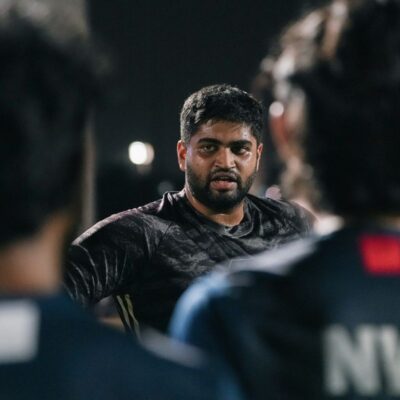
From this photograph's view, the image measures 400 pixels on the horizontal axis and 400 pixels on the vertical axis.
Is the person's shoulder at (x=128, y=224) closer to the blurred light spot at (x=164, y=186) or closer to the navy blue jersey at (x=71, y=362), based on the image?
the navy blue jersey at (x=71, y=362)

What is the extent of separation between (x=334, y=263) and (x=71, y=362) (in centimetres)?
46

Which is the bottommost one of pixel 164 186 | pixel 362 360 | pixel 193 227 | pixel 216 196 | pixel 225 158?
pixel 362 360

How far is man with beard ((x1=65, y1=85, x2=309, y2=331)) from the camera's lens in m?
4.37

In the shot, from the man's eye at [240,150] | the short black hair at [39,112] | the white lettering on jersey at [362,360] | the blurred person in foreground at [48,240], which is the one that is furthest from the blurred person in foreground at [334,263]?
the man's eye at [240,150]

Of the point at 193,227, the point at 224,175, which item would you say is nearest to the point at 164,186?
the point at 224,175

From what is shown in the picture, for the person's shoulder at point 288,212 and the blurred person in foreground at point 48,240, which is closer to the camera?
the blurred person in foreground at point 48,240

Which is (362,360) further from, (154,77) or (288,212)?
(154,77)

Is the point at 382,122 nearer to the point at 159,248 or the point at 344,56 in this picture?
the point at 344,56

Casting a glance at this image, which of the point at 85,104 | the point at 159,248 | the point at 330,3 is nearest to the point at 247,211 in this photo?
the point at 159,248

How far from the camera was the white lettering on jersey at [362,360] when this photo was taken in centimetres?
179

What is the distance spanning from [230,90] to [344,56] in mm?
3041

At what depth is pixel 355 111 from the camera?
189cm

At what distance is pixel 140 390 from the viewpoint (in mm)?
1609

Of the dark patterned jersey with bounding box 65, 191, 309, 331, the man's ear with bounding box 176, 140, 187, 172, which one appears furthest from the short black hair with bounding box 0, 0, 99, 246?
the man's ear with bounding box 176, 140, 187, 172
